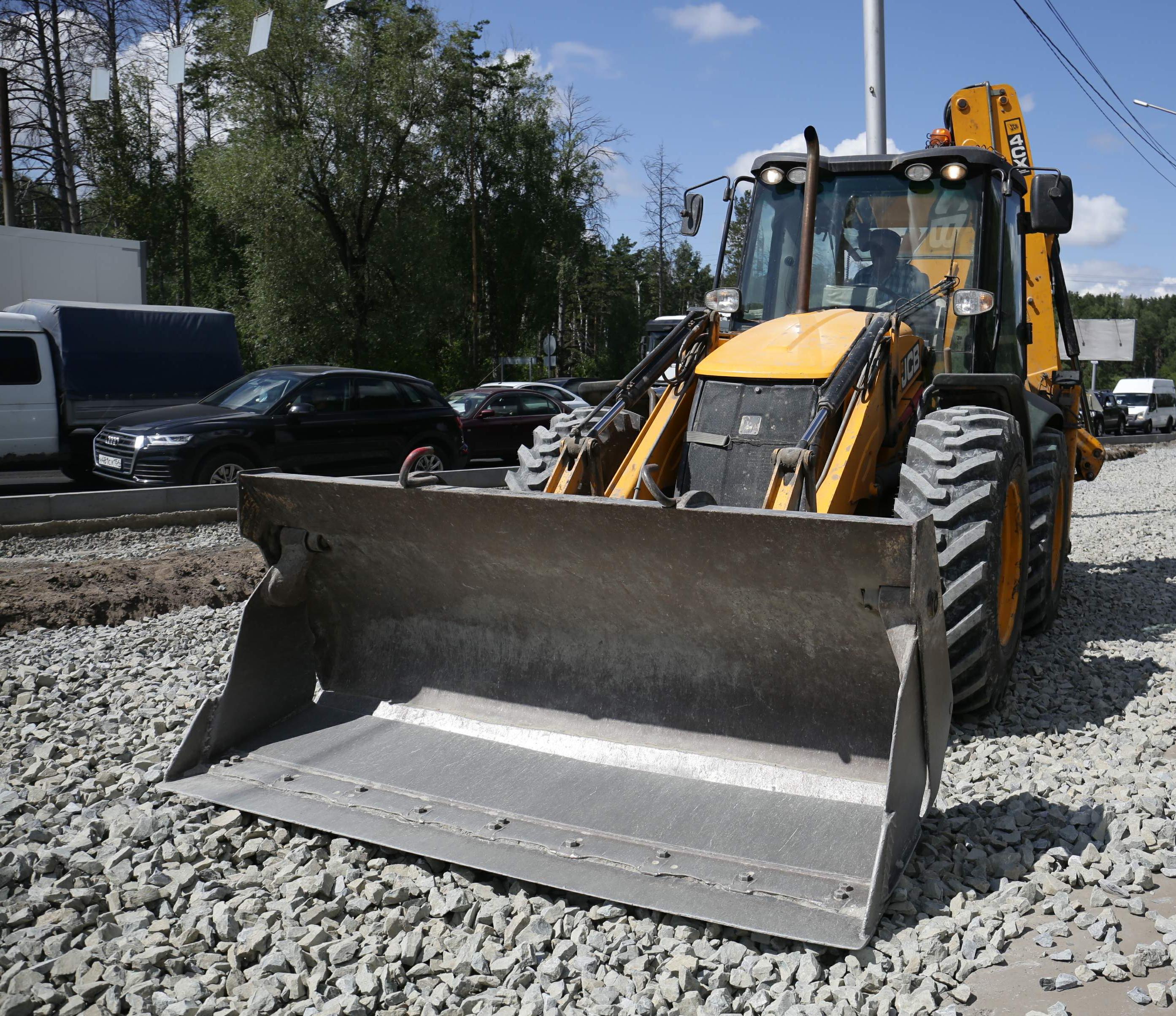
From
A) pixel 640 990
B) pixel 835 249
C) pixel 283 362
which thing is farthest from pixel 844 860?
pixel 283 362

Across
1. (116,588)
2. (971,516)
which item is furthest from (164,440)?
(971,516)

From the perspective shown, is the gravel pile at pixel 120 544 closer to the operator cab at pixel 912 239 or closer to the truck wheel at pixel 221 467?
the truck wheel at pixel 221 467

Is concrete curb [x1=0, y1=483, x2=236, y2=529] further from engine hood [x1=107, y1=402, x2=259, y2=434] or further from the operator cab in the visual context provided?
the operator cab

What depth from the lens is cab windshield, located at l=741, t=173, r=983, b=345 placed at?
18.4 ft

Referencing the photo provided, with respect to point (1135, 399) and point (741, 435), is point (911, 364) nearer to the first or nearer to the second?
point (741, 435)

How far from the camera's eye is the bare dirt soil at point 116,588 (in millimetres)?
7031

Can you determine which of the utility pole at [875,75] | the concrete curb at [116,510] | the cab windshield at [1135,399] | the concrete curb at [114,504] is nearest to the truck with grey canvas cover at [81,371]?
the concrete curb at [116,510]

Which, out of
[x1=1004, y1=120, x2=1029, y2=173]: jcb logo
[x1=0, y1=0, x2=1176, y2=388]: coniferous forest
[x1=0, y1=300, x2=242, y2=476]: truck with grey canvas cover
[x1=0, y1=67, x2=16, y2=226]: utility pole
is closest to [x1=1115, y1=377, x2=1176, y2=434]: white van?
[x1=0, y1=0, x2=1176, y2=388]: coniferous forest

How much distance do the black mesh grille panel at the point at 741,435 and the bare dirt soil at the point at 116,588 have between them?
13.9 feet

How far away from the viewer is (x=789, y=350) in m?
4.69

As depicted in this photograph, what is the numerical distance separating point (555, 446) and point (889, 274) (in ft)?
6.38

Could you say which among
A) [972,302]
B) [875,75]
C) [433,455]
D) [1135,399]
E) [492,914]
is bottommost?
[1135,399]

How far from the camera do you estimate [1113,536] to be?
35.9 ft

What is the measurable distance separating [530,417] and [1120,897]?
16.0 m
